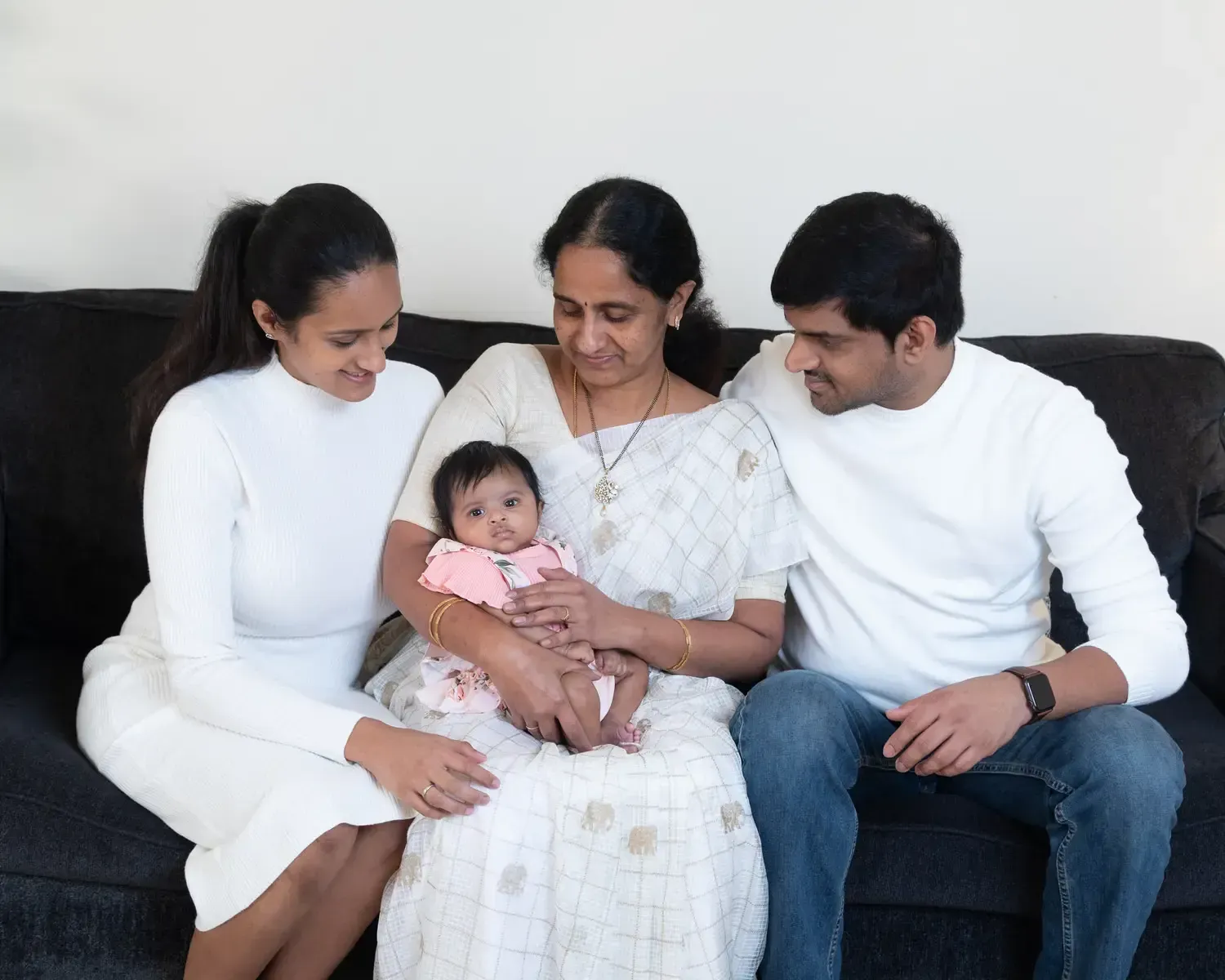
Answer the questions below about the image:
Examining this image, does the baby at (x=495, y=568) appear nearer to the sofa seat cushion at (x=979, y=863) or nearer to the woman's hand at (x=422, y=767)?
the woman's hand at (x=422, y=767)

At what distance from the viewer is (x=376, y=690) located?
6.17ft

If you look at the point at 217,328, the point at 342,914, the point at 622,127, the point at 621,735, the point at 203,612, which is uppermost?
the point at 622,127

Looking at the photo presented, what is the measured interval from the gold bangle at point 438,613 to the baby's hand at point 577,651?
0.52ft

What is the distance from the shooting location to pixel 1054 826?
5.46 feet

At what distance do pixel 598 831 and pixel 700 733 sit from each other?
0.21 metres

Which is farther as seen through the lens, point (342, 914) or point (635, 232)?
point (635, 232)

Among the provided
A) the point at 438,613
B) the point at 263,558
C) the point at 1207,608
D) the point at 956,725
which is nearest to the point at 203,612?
the point at 263,558

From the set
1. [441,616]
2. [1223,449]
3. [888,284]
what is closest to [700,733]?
[441,616]

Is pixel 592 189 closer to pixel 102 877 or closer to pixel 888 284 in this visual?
pixel 888 284

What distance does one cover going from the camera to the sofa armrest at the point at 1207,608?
82.0 inches

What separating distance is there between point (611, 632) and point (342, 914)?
51 cm

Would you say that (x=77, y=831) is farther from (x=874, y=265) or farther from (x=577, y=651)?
(x=874, y=265)

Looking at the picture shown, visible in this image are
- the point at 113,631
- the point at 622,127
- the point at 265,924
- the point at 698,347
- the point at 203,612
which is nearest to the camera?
the point at 265,924

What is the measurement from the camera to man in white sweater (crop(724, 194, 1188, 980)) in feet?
5.28
